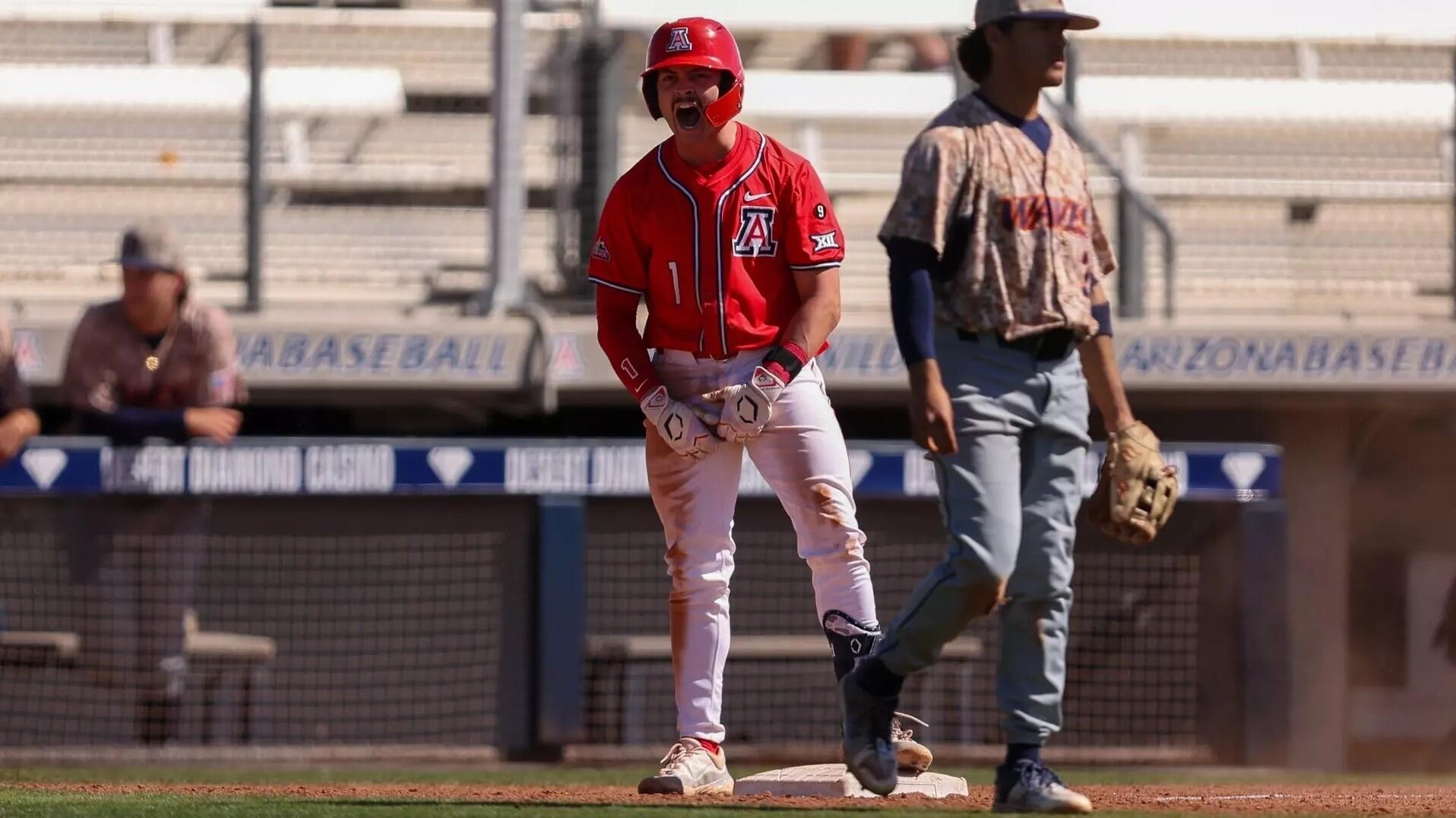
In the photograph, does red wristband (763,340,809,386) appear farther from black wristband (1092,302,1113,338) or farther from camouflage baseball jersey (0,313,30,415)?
camouflage baseball jersey (0,313,30,415)

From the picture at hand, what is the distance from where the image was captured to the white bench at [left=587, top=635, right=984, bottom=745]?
923 centimetres

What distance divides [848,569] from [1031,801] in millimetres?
1027

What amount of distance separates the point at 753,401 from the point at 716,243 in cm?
40

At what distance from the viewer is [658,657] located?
30.3 ft

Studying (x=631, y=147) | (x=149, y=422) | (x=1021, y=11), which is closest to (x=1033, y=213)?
(x=1021, y=11)

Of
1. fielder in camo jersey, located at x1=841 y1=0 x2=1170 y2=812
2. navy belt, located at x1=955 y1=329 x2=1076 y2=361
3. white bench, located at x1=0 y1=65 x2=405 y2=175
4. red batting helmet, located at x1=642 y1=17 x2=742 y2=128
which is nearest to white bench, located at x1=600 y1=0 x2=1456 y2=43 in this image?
white bench, located at x1=0 y1=65 x2=405 y2=175

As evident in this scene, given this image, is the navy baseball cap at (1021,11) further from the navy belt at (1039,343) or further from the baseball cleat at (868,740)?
the baseball cleat at (868,740)

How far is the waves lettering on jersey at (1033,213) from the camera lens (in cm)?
464

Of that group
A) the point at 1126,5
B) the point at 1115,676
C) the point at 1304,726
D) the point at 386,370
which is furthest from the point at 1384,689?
the point at 386,370

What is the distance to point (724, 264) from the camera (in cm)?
530

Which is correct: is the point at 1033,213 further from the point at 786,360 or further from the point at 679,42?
the point at 679,42

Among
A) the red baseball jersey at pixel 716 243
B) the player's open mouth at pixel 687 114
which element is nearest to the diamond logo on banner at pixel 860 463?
the red baseball jersey at pixel 716 243

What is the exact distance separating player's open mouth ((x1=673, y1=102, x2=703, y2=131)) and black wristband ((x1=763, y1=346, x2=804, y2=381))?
584 mm

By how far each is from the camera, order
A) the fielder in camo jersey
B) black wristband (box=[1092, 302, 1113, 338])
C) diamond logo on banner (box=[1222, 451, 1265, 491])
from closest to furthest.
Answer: the fielder in camo jersey
black wristband (box=[1092, 302, 1113, 338])
diamond logo on banner (box=[1222, 451, 1265, 491])
